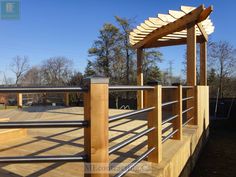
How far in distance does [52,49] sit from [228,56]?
20.8 m

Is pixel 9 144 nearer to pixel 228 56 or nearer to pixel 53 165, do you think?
pixel 53 165

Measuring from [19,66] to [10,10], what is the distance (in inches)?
1081

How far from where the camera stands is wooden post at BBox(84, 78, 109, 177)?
5.06 feet

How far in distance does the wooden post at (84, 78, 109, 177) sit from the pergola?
4737mm

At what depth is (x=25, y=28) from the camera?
24.2 metres

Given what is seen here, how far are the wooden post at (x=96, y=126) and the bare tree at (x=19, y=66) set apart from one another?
111 feet

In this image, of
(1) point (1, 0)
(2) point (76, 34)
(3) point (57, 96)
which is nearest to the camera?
(1) point (1, 0)

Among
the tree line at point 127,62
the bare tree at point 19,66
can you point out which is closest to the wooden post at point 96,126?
the tree line at point 127,62

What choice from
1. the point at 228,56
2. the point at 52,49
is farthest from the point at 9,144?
the point at 52,49

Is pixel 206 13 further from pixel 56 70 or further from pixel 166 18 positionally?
pixel 56 70

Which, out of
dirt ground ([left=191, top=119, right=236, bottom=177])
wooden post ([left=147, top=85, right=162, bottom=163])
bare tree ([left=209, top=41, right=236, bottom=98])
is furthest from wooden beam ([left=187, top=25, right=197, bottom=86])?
bare tree ([left=209, top=41, right=236, bottom=98])

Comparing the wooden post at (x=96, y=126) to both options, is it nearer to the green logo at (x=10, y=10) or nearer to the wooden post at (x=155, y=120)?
the wooden post at (x=155, y=120)

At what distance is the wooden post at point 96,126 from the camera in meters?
1.54

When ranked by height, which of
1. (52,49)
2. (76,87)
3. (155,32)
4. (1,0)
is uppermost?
(52,49)
